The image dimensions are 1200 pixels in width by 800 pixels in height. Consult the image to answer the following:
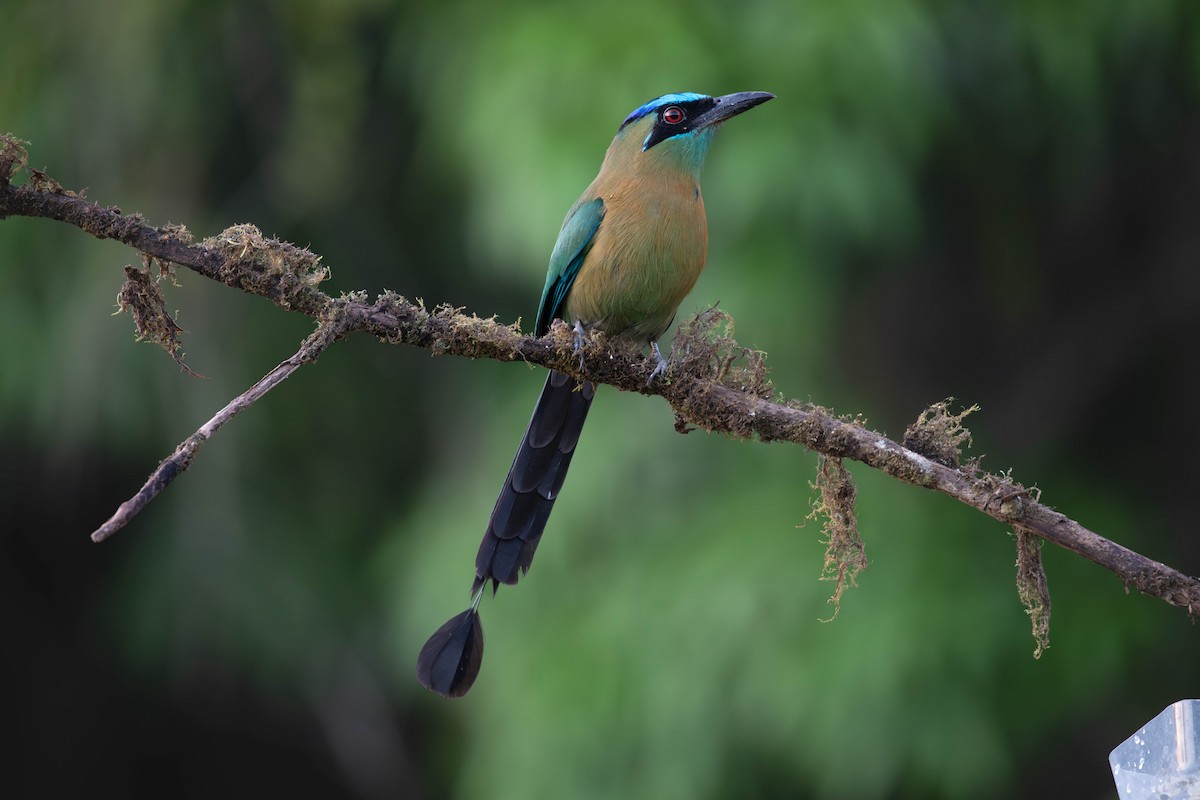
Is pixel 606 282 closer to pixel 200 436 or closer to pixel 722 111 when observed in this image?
pixel 722 111

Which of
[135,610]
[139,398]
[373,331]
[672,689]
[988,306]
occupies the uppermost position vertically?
[988,306]

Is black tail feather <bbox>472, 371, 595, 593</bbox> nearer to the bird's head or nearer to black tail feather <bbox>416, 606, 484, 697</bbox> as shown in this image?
black tail feather <bbox>416, 606, 484, 697</bbox>

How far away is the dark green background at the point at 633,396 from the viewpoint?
440 cm

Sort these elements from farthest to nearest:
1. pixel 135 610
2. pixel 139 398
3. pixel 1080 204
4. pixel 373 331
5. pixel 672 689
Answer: pixel 135 610
pixel 139 398
pixel 1080 204
pixel 672 689
pixel 373 331

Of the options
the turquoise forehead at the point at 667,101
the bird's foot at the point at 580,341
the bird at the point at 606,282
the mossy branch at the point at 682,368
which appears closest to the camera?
the mossy branch at the point at 682,368

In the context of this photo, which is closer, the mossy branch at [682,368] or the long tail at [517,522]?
the mossy branch at [682,368]

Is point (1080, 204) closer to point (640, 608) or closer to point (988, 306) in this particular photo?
point (988, 306)

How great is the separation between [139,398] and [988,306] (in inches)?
132

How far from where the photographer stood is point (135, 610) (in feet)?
20.2

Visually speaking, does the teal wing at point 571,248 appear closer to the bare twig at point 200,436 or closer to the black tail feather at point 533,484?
the black tail feather at point 533,484

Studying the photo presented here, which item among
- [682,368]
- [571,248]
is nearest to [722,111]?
[571,248]

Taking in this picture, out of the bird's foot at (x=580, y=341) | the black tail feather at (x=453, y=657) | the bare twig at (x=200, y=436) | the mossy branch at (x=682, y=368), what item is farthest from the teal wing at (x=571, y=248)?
the bare twig at (x=200, y=436)

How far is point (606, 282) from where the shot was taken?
3.04 metres

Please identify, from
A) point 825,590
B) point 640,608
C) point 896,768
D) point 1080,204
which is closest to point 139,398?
point 640,608
